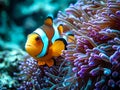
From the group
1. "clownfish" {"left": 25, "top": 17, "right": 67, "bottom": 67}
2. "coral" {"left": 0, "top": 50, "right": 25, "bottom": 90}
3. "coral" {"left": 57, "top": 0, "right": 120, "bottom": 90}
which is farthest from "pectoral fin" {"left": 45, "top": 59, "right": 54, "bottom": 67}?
"coral" {"left": 0, "top": 50, "right": 25, "bottom": 90}

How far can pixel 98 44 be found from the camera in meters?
2.16

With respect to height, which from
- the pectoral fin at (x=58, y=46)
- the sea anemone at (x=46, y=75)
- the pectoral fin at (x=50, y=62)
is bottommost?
the sea anemone at (x=46, y=75)

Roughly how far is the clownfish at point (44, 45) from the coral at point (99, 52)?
0.56ft

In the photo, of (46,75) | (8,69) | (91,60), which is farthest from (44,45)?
(8,69)

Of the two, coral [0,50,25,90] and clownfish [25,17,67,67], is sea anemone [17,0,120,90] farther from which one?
coral [0,50,25,90]

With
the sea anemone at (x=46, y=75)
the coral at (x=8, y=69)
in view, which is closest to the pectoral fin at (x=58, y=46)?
the sea anemone at (x=46, y=75)

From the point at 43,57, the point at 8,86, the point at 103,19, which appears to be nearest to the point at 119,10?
the point at 103,19

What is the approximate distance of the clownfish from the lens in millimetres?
2418

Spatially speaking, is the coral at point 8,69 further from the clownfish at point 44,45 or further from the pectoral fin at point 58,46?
the pectoral fin at point 58,46

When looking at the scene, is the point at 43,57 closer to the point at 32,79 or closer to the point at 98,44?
the point at 32,79

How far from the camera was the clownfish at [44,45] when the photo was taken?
A: 2418 millimetres

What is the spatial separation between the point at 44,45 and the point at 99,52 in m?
0.70

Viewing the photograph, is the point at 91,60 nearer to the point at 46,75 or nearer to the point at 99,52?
the point at 99,52

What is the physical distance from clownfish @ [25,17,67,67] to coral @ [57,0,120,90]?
0.56ft
